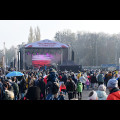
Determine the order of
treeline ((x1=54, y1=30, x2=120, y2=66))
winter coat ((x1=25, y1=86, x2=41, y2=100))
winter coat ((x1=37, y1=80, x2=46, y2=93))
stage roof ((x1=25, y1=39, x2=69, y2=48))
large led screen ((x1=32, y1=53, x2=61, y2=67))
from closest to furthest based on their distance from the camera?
winter coat ((x1=25, y1=86, x2=41, y2=100))
winter coat ((x1=37, y1=80, x2=46, y2=93))
stage roof ((x1=25, y1=39, x2=69, y2=48))
large led screen ((x1=32, y1=53, x2=61, y2=67))
treeline ((x1=54, y1=30, x2=120, y2=66))

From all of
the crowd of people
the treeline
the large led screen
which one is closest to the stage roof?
the large led screen

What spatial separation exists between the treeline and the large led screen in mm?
35312

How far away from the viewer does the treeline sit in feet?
271

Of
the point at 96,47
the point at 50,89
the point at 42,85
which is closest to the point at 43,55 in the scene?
the point at 42,85

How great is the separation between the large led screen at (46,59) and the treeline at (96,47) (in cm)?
3531

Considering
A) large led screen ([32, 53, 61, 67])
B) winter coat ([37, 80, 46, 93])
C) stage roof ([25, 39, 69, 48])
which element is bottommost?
large led screen ([32, 53, 61, 67])

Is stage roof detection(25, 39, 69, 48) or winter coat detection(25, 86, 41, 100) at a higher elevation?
stage roof detection(25, 39, 69, 48)

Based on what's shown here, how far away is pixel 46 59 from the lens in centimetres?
4678

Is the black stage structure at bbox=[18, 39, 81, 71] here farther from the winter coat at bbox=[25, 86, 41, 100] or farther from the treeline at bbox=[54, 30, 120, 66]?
the winter coat at bbox=[25, 86, 41, 100]

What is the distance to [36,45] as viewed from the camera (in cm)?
4594

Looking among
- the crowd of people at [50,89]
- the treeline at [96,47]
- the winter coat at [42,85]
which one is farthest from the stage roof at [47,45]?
the treeline at [96,47]
